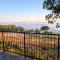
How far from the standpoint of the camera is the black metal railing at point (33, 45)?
8.16m

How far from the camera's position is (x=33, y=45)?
31.2 feet

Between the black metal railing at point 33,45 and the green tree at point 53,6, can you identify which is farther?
the green tree at point 53,6

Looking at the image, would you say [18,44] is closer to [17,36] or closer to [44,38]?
[17,36]

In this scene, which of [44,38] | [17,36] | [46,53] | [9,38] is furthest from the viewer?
[9,38]

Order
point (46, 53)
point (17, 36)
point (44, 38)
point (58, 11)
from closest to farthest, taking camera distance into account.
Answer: point (44, 38) < point (46, 53) < point (17, 36) < point (58, 11)

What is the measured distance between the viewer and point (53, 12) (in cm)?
1616

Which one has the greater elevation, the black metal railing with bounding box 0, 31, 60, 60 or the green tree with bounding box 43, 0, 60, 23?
the green tree with bounding box 43, 0, 60, 23

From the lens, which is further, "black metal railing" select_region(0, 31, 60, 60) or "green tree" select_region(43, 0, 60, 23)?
"green tree" select_region(43, 0, 60, 23)

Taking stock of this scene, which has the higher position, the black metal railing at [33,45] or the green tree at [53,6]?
the green tree at [53,6]

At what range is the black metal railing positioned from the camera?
321 inches

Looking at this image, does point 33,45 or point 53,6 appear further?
point 53,6

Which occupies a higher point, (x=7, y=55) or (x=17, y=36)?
(x=17, y=36)

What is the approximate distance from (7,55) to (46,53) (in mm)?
1576

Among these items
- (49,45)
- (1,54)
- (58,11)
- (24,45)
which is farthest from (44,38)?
(58,11)
